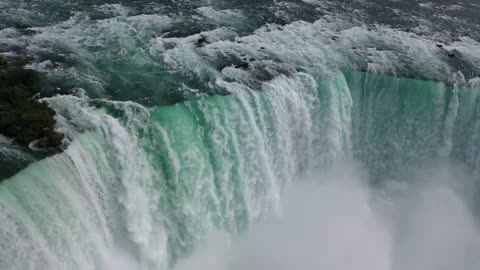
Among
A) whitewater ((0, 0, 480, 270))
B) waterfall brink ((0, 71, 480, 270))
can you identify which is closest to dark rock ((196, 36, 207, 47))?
whitewater ((0, 0, 480, 270))

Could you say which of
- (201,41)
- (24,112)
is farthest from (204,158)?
(201,41)

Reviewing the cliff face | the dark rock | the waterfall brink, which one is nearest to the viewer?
the waterfall brink

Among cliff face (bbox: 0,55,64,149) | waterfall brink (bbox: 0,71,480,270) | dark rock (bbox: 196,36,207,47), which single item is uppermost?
cliff face (bbox: 0,55,64,149)

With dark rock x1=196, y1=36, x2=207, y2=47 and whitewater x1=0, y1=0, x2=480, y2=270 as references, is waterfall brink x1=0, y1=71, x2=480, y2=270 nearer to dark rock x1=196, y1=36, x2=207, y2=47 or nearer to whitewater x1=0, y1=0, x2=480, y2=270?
whitewater x1=0, y1=0, x2=480, y2=270

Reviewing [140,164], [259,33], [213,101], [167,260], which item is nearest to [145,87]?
[213,101]

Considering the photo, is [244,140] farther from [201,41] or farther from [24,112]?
[24,112]

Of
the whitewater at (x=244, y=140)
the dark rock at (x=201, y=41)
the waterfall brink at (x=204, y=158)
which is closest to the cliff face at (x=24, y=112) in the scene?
the whitewater at (x=244, y=140)
